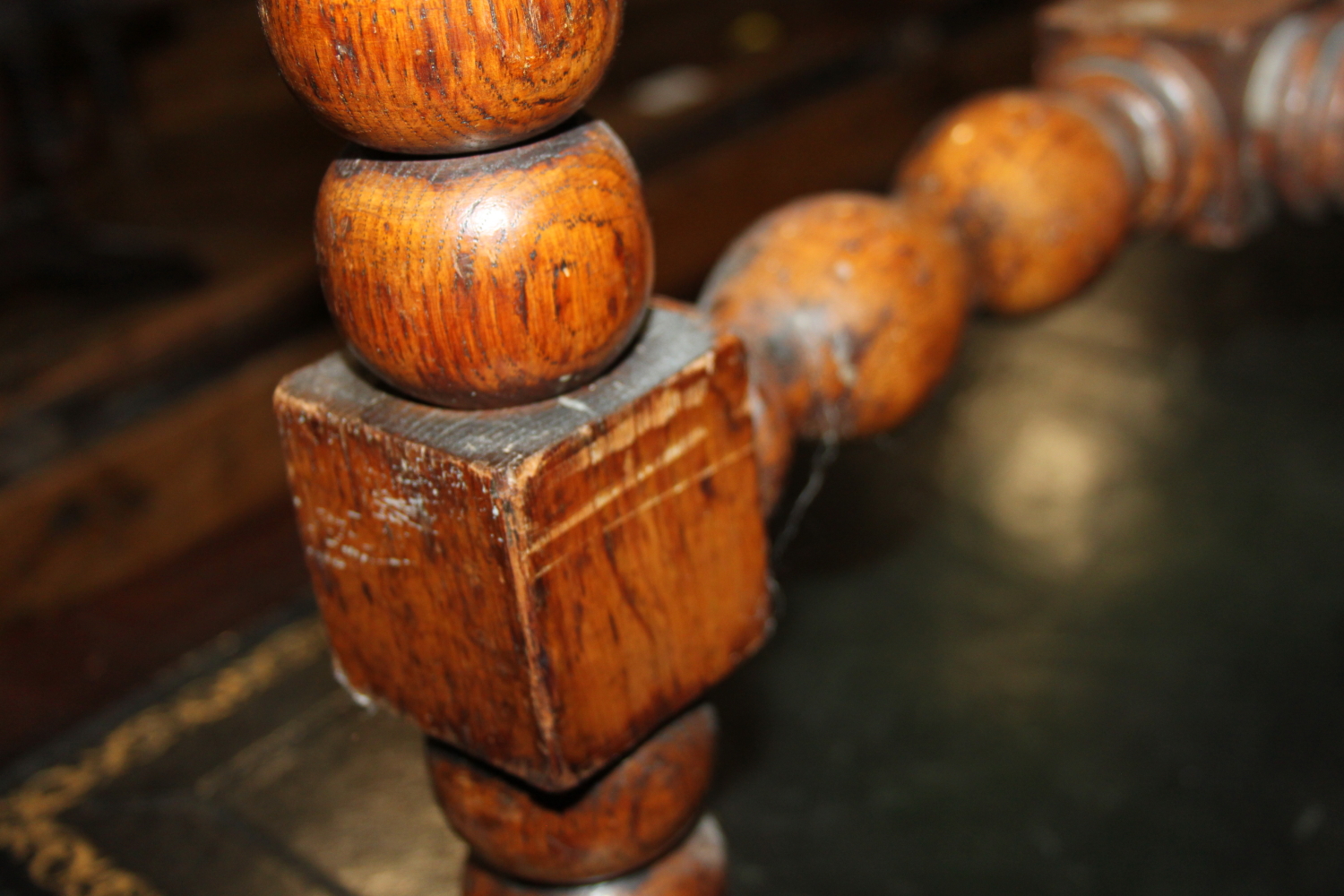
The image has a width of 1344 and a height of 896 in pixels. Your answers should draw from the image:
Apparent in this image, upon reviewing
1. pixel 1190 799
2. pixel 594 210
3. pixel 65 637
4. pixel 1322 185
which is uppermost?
pixel 594 210

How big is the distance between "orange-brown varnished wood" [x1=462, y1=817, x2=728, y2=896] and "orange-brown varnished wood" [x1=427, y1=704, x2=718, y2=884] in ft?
0.04

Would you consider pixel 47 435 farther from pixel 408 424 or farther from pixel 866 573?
pixel 408 424

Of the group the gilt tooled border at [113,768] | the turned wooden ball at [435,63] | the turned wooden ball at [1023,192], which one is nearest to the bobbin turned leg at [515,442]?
the turned wooden ball at [435,63]

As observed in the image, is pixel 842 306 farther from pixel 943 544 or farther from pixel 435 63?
pixel 943 544

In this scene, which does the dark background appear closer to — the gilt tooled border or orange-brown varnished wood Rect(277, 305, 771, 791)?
the gilt tooled border

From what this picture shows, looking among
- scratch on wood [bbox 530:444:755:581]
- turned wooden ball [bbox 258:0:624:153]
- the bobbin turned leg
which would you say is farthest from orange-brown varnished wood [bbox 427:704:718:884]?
turned wooden ball [bbox 258:0:624:153]

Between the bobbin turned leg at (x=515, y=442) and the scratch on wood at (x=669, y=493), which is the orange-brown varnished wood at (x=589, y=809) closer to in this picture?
the bobbin turned leg at (x=515, y=442)

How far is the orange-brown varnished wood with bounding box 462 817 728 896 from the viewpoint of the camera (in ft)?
1.69

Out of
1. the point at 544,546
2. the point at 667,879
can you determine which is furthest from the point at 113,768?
the point at 544,546

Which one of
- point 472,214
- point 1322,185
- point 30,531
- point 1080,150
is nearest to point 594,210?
point 472,214

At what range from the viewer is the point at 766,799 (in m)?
0.75

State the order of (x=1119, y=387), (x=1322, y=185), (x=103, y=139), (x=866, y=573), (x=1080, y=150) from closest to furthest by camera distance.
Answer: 1. (x=1080, y=150)
2. (x=1322, y=185)
3. (x=866, y=573)
4. (x=1119, y=387)
5. (x=103, y=139)

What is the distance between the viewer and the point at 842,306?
0.56 metres

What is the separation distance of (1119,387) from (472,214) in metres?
Answer: 0.93
